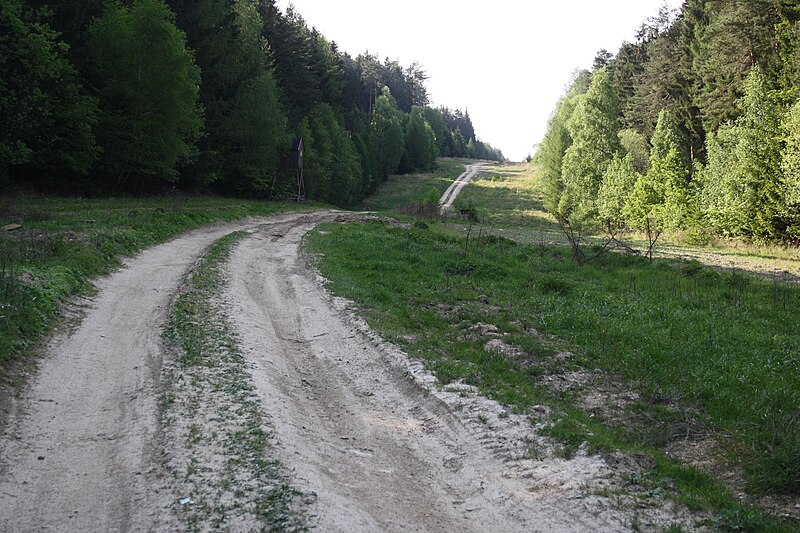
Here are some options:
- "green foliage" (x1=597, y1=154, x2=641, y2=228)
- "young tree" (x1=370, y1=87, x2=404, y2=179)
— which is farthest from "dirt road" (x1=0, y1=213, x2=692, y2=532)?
"young tree" (x1=370, y1=87, x2=404, y2=179)

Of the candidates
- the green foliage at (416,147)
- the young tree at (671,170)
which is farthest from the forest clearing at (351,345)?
the green foliage at (416,147)

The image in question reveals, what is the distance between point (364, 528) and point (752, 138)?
34674 millimetres

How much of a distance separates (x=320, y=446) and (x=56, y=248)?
11.1 metres

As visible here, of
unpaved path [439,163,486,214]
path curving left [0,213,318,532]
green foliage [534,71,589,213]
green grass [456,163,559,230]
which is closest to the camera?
path curving left [0,213,318,532]

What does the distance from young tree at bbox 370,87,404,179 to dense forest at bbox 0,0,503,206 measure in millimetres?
18615

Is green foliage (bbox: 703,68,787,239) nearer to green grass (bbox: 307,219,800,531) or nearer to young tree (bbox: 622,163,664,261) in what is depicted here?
young tree (bbox: 622,163,664,261)

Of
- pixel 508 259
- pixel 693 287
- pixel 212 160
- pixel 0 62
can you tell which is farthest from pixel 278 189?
pixel 693 287

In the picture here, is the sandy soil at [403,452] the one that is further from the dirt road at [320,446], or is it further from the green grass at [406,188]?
the green grass at [406,188]

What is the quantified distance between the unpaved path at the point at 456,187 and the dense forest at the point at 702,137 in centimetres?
1244

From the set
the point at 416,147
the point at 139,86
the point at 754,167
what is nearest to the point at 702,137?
the point at 754,167

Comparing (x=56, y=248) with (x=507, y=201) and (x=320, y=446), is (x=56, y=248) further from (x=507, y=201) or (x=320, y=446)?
(x=507, y=201)

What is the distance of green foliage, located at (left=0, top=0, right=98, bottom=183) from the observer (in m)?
24.4

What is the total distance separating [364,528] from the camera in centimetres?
484

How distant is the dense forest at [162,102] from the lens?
86.0 ft
